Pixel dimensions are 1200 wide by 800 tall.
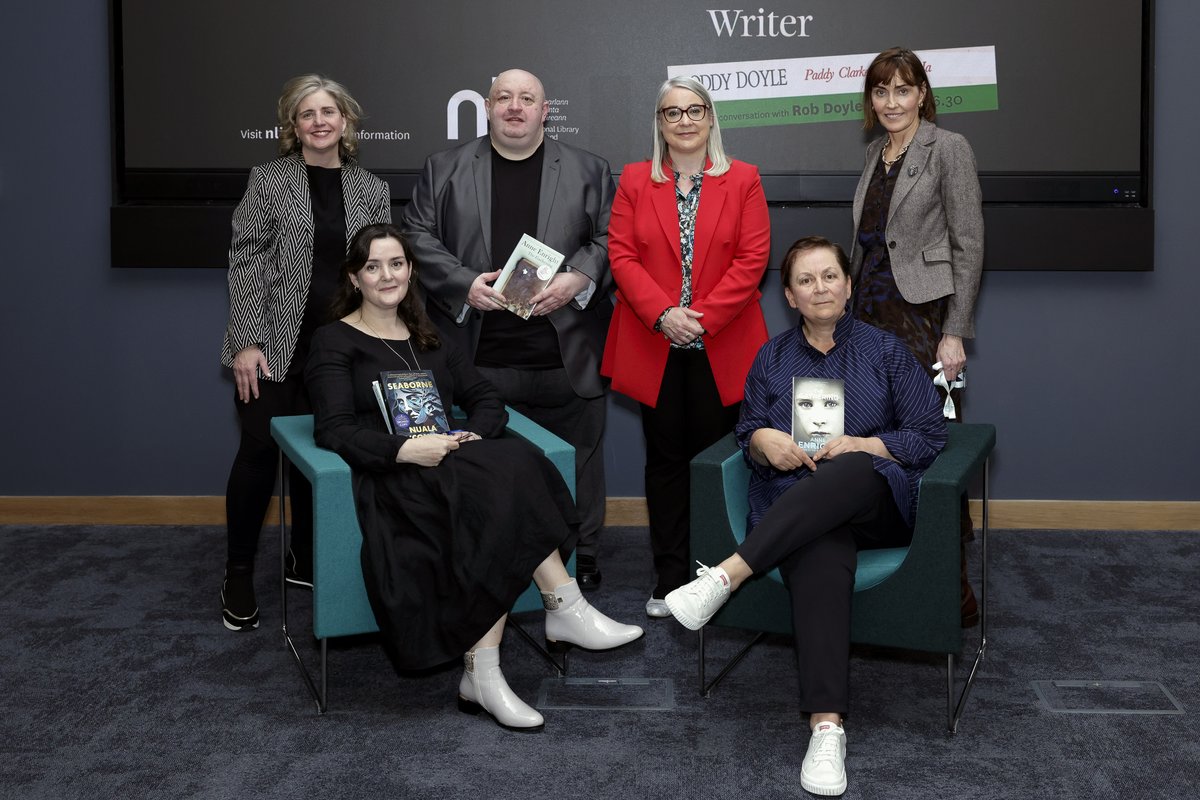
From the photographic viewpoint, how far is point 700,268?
3455 mm

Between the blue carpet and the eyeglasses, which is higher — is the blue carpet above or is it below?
below

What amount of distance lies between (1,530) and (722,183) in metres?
3.12

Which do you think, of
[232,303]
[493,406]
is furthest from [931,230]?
[232,303]

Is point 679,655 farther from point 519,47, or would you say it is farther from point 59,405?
point 59,405

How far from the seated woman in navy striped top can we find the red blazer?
383 mm

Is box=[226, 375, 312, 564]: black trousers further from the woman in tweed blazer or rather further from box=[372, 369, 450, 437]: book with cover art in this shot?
the woman in tweed blazer

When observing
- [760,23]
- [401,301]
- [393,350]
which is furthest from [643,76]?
[393,350]

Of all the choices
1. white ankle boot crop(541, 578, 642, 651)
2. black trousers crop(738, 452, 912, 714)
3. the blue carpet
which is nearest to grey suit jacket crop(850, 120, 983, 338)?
black trousers crop(738, 452, 912, 714)

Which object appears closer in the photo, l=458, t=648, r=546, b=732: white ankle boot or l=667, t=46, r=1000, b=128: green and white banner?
l=458, t=648, r=546, b=732: white ankle boot

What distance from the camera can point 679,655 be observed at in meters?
3.31

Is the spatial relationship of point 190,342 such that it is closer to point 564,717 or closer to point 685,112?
point 685,112

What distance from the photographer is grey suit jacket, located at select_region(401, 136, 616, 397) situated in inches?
142

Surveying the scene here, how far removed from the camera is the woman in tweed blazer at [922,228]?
3.33m

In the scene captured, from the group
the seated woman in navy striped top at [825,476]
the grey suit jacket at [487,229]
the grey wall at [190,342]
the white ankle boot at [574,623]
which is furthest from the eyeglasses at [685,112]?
the white ankle boot at [574,623]
